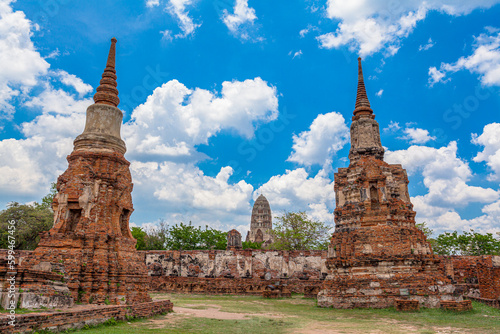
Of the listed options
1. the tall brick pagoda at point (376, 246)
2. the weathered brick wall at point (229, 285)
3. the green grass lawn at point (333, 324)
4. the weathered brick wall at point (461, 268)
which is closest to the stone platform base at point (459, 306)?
the green grass lawn at point (333, 324)

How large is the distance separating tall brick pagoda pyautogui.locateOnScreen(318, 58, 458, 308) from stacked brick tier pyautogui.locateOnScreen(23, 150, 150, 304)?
8.46 m

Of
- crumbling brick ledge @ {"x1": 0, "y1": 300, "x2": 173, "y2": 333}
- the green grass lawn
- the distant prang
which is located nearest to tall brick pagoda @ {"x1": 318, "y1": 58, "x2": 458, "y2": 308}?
the green grass lawn

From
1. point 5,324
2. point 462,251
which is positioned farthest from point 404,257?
point 462,251

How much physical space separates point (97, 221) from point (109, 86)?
16.8 ft

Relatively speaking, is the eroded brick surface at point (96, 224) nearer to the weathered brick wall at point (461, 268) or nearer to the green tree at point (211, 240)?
the weathered brick wall at point (461, 268)

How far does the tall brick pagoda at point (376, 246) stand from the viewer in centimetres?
1412

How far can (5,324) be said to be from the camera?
5.89 m

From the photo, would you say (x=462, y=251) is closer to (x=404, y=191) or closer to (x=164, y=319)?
(x=404, y=191)

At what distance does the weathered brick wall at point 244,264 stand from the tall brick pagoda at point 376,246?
7.96 m

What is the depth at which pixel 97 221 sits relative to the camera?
11.1 metres

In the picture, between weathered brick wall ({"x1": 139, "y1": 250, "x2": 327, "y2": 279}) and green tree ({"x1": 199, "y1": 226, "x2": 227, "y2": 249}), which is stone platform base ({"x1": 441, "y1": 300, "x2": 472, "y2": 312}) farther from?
green tree ({"x1": 199, "y1": 226, "x2": 227, "y2": 249})

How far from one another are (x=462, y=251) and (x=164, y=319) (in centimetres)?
3460

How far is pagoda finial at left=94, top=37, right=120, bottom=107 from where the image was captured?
12.9 m

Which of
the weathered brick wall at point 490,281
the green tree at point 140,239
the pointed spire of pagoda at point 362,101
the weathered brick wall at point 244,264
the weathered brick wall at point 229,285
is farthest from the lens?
the green tree at point 140,239
